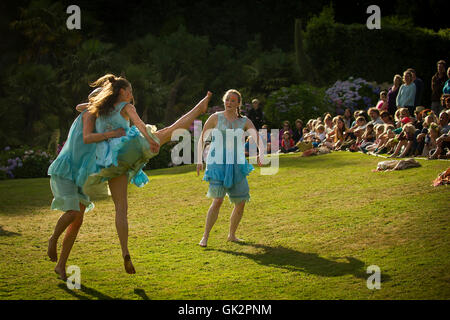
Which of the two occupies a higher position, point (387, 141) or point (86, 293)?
point (387, 141)

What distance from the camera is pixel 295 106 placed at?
63.4 feet

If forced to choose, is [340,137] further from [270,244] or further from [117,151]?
[117,151]

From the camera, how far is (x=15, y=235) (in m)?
8.61

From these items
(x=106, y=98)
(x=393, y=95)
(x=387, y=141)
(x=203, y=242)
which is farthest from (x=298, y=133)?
Answer: (x=106, y=98)

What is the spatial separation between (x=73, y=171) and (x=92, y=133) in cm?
47

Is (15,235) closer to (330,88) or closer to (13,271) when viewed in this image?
(13,271)

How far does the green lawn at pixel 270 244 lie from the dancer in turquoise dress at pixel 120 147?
2.49ft

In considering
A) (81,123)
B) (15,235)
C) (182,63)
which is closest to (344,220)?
(81,123)

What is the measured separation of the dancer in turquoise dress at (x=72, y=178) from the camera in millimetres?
5980

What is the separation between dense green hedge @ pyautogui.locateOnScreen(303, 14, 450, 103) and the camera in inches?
936

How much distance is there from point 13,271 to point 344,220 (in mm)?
4277

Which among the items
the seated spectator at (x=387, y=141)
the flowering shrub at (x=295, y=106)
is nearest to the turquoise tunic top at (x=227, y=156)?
the seated spectator at (x=387, y=141)

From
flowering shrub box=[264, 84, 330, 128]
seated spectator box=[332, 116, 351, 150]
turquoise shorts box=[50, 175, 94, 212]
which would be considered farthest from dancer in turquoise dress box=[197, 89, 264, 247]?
flowering shrub box=[264, 84, 330, 128]

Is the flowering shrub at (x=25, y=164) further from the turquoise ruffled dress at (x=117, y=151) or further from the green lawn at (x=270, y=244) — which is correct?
the turquoise ruffled dress at (x=117, y=151)
